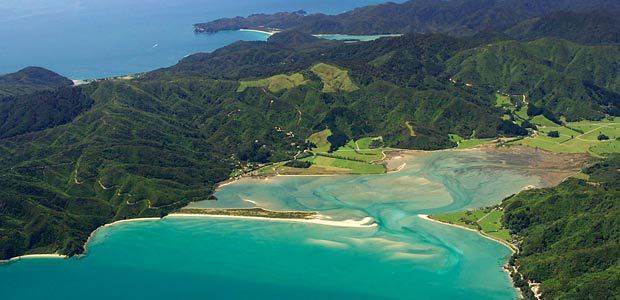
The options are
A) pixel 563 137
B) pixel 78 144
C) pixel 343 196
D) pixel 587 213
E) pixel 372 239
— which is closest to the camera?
pixel 587 213

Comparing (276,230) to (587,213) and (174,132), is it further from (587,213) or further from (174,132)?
(174,132)

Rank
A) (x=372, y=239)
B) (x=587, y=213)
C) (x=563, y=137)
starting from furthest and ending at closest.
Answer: (x=563, y=137), (x=372, y=239), (x=587, y=213)

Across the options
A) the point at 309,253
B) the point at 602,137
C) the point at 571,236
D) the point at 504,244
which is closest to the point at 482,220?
the point at 504,244

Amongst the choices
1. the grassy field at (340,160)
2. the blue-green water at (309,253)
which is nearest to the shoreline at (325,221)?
the blue-green water at (309,253)

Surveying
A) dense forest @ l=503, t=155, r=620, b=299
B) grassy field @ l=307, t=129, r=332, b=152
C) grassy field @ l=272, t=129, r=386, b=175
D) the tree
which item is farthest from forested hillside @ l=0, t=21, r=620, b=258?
dense forest @ l=503, t=155, r=620, b=299

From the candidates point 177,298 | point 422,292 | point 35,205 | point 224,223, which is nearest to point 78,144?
point 35,205

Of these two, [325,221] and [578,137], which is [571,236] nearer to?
[325,221]
